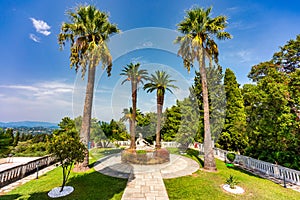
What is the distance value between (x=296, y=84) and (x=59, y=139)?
13.0 meters

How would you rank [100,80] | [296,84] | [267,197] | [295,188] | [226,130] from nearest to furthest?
[267,197] < [295,188] < [296,84] < [100,80] < [226,130]

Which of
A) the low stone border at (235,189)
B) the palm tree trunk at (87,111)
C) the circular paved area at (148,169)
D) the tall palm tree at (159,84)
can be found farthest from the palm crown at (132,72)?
the low stone border at (235,189)

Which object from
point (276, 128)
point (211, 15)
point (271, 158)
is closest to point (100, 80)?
point (211, 15)

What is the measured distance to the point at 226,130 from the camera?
1728cm

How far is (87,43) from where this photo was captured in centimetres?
1134

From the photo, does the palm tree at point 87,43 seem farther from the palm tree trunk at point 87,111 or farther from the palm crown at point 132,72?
the palm crown at point 132,72

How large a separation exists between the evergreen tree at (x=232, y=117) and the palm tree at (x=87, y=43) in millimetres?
14474

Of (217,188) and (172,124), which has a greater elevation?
(172,124)

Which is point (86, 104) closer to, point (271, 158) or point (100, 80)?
point (100, 80)

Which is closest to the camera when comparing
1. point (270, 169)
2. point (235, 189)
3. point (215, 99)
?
point (235, 189)

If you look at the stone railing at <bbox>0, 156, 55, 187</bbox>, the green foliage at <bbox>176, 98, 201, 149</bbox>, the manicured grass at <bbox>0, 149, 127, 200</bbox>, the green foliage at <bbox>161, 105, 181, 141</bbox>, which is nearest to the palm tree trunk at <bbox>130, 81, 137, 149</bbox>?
the manicured grass at <bbox>0, 149, 127, 200</bbox>

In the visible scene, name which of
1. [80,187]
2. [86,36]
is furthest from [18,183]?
[86,36]

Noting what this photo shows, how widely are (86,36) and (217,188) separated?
13.0 m

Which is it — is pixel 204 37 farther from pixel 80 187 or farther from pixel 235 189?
pixel 80 187
